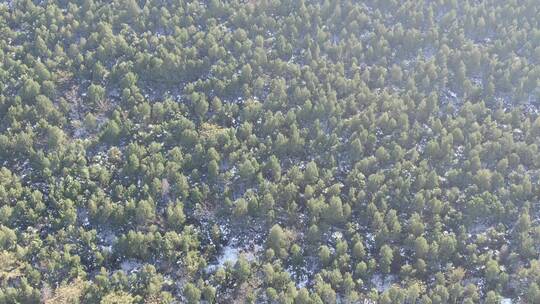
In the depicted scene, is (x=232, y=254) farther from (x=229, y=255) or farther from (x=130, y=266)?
(x=130, y=266)

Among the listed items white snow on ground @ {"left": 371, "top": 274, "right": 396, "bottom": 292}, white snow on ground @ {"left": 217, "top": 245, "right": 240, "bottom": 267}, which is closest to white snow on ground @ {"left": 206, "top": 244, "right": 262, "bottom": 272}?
white snow on ground @ {"left": 217, "top": 245, "right": 240, "bottom": 267}

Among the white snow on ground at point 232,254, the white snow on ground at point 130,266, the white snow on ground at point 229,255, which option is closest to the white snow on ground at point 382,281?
the white snow on ground at point 232,254

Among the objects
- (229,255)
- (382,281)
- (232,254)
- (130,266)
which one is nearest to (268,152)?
(232,254)

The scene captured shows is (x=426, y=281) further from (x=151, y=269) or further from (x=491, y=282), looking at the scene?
(x=151, y=269)

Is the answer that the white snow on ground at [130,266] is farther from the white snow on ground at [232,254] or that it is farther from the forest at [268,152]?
the white snow on ground at [232,254]

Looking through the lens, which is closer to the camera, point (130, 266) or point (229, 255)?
point (130, 266)

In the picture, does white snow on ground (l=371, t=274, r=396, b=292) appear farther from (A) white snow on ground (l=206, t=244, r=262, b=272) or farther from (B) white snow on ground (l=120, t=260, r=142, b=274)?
(B) white snow on ground (l=120, t=260, r=142, b=274)
